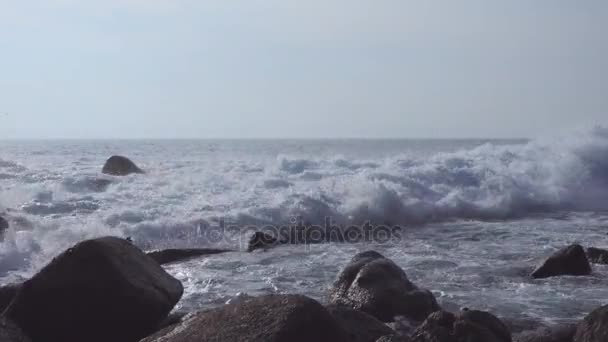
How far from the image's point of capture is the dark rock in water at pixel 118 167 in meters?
25.5

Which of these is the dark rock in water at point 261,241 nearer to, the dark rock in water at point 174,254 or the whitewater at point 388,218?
the whitewater at point 388,218

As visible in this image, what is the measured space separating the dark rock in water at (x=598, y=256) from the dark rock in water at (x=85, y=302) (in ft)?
22.0

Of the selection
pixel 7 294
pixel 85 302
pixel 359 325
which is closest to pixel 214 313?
pixel 359 325

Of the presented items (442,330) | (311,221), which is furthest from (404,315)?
(311,221)

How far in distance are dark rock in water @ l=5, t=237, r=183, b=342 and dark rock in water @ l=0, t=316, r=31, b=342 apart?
0.95 ft

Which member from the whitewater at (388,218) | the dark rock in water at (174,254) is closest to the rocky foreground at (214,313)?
the whitewater at (388,218)

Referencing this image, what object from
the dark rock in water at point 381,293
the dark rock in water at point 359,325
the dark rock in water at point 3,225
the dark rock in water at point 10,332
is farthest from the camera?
the dark rock in water at point 3,225

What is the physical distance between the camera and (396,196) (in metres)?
16.0

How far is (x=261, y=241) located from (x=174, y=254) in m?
1.89

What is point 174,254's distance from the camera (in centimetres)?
1007

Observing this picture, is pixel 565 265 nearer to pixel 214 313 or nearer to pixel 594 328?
pixel 594 328

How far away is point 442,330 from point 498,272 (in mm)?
4171

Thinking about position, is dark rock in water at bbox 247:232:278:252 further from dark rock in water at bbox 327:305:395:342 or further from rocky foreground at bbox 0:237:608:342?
A: dark rock in water at bbox 327:305:395:342

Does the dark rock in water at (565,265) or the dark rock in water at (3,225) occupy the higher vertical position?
the dark rock in water at (565,265)
